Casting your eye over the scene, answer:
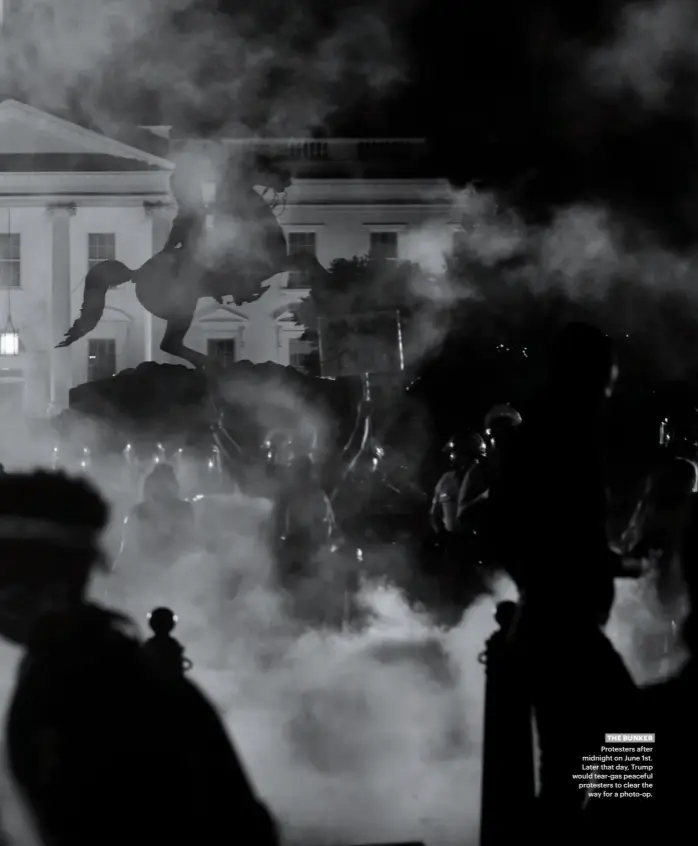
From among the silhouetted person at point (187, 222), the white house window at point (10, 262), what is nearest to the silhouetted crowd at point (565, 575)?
the silhouetted person at point (187, 222)

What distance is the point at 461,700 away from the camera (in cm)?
352

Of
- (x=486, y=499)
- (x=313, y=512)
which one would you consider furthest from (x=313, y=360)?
(x=486, y=499)

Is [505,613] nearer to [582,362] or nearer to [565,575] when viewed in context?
[565,575]

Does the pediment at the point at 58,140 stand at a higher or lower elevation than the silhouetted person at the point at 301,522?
higher

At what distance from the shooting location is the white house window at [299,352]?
21.2ft

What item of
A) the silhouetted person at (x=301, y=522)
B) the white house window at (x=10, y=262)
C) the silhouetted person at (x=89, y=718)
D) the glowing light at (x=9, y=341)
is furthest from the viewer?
the white house window at (x=10, y=262)

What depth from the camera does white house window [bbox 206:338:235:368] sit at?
6.46m

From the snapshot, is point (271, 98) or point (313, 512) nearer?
point (313, 512)

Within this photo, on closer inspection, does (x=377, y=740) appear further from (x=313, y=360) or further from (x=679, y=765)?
(x=313, y=360)

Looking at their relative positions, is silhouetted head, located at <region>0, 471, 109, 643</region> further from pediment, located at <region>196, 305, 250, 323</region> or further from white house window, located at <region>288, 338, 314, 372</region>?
white house window, located at <region>288, 338, 314, 372</region>

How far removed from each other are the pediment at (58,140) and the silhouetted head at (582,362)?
12.3 ft

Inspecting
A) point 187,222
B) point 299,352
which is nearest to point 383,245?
point 299,352

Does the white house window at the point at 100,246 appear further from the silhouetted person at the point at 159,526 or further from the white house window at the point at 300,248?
the silhouetted person at the point at 159,526

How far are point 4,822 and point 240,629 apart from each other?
199 centimetres
